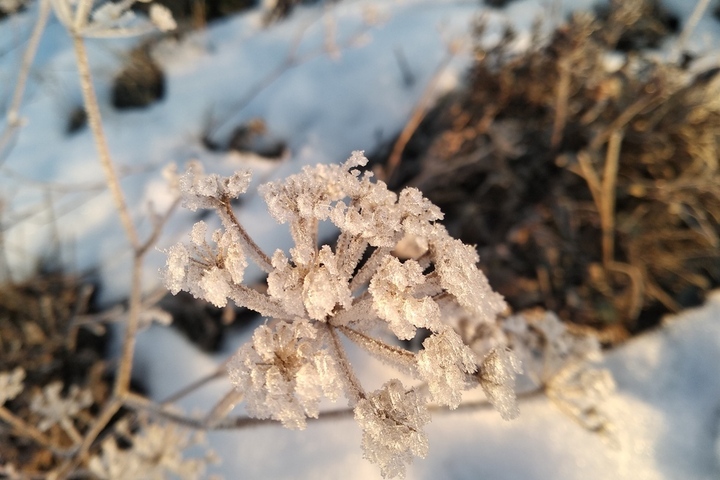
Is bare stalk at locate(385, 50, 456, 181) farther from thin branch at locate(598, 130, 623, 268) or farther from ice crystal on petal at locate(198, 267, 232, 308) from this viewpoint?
ice crystal on petal at locate(198, 267, 232, 308)

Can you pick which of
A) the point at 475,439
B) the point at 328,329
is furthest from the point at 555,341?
the point at 328,329

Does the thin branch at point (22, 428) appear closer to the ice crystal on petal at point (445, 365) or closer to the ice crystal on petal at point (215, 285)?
the ice crystal on petal at point (215, 285)

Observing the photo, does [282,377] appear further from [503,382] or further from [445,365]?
[503,382]

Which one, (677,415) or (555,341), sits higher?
(555,341)

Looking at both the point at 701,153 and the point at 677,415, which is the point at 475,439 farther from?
the point at 701,153

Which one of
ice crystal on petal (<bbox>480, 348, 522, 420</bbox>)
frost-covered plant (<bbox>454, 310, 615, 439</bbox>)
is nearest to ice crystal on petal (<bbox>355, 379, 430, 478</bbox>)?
ice crystal on petal (<bbox>480, 348, 522, 420</bbox>)
